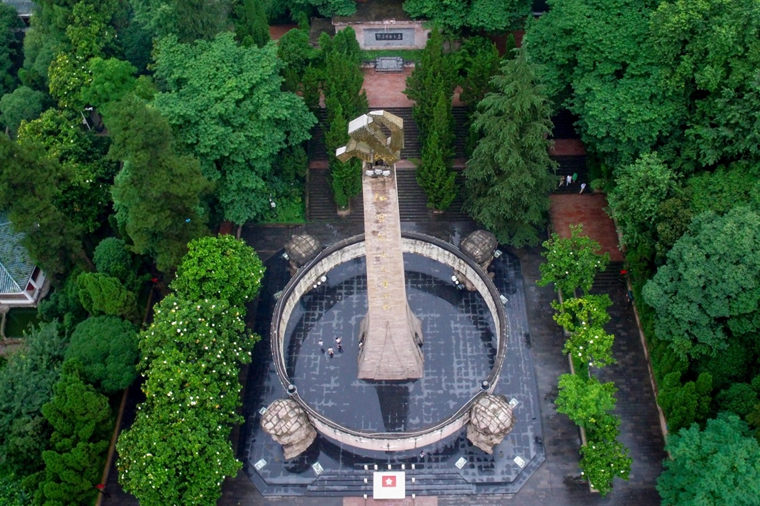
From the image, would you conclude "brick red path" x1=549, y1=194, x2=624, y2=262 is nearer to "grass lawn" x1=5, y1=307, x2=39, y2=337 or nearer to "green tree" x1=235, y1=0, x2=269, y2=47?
"green tree" x1=235, y1=0, x2=269, y2=47

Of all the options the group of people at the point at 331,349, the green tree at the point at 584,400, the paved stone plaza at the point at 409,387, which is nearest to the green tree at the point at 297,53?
Result: the paved stone plaza at the point at 409,387

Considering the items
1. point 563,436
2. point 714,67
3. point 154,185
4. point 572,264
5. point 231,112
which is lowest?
point 563,436

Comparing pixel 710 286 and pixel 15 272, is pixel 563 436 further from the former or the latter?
pixel 15 272

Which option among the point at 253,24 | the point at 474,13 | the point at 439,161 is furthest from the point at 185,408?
the point at 474,13

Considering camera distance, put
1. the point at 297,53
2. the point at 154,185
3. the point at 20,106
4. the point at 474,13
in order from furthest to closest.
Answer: the point at 474,13, the point at 20,106, the point at 297,53, the point at 154,185

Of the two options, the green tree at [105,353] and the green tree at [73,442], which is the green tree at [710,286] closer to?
the green tree at [105,353]

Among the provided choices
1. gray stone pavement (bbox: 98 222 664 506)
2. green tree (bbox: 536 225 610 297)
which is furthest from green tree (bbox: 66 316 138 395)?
green tree (bbox: 536 225 610 297)

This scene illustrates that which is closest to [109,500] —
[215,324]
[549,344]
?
[215,324]
